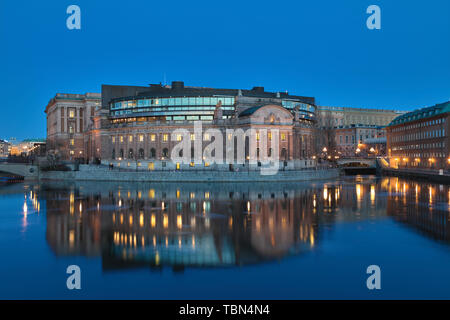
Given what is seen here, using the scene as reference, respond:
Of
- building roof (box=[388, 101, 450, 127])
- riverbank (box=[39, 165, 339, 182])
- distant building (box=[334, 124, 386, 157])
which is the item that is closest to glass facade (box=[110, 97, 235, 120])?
riverbank (box=[39, 165, 339, 182])

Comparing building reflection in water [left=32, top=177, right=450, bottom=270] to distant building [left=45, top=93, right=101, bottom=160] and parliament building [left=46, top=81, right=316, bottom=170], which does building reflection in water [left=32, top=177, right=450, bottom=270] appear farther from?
distant building [left=45, top=93, right=101, bottom=160]

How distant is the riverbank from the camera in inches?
2923

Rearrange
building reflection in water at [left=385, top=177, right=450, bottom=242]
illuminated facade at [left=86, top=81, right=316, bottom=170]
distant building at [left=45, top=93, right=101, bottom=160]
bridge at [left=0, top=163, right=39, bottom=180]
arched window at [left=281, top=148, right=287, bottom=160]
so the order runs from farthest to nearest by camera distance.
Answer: distant building at [left=45, top=93, right=101, bottom=160] < arched window at [left=281, top=148, right=287, bottom=160] < illuminated facade at [left=86, top=81, right=316, bottom=170] < bridge at [left=0, top=163, right=39, bottom=180] < building reflection in water at [left=385, top=177, right=450, bottom=242]

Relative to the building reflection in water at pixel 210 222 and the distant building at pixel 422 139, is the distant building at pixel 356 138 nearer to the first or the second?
the distant building at pixel 422 139

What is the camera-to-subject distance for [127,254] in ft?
77.0

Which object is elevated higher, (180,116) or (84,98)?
(84,98)

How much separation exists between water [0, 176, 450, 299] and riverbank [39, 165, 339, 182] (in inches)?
1162

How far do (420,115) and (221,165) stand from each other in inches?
2161

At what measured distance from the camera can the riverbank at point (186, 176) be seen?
74.2m

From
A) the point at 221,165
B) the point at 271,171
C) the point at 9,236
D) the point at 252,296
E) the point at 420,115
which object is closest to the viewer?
the point at 252,296

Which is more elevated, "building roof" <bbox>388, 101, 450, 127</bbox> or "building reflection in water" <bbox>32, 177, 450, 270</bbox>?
"building roof" <bbox>388, 101, 450, 127</bbox>

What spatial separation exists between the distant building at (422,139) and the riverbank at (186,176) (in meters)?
27.5
